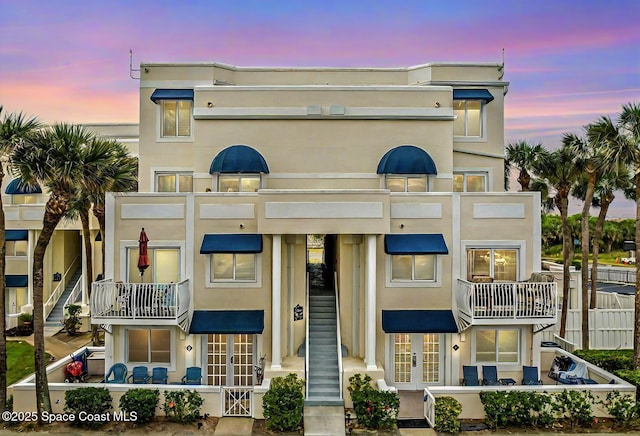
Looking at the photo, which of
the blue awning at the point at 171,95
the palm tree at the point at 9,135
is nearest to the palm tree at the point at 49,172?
the palm tree at the point at 9,135

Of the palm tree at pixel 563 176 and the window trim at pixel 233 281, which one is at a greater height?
the palm tree at pixel 563 176

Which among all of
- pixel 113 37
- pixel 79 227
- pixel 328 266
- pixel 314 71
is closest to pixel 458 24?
pixel 314 71

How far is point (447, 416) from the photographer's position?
42.1 feet

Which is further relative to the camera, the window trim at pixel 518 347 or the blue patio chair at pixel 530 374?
the window trim at pixel 518 347

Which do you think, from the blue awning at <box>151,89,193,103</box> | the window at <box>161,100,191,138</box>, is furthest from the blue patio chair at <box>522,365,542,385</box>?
the blue awning at <box>151,89,193,103</box>

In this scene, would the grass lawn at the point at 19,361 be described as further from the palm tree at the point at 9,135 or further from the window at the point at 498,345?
the window at the point at 498,345

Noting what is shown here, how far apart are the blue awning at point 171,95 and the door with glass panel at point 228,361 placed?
10.4 m

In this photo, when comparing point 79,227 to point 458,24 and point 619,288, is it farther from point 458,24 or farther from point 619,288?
point 619,288

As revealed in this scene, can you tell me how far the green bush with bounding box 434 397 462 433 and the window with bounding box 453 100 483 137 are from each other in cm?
1206

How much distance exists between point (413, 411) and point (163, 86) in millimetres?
17039

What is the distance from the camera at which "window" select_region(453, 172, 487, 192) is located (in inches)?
794

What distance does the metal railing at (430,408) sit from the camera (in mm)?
13109

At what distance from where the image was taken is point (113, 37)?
2419 centimetres

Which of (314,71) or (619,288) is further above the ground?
(314,71)
